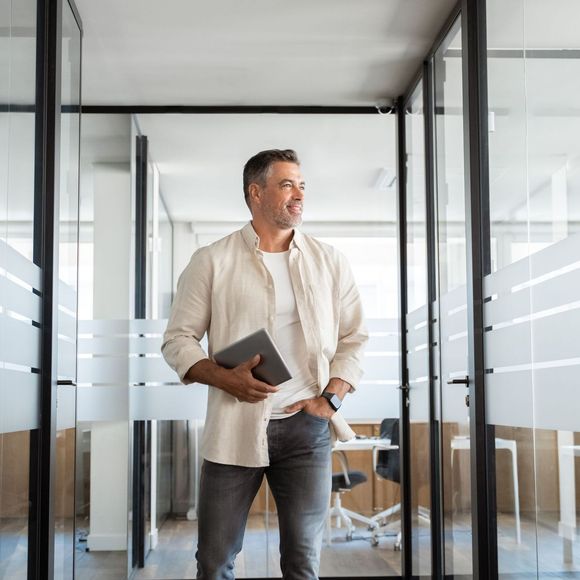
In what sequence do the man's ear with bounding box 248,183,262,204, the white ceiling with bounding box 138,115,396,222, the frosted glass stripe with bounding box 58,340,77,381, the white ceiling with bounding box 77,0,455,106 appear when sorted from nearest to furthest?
the man's ear with bounding box 248,183,262,204 → the frosted glass stripe with bounding box 58,340,77,381 → the white ceiling with bounding box 77,0,455,106 → the white ceiling with bounding box 138,115,396,222

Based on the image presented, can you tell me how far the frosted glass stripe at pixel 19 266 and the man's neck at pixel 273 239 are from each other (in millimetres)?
655

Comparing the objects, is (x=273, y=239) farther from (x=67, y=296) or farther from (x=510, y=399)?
(x=67, y=296)

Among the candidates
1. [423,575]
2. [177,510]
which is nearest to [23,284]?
[177,510]

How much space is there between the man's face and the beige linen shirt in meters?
0.06

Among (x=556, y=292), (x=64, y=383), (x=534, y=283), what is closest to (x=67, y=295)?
(x=64, y=383)

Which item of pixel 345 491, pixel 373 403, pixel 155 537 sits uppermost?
pixel 373 403

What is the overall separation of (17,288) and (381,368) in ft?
7.15

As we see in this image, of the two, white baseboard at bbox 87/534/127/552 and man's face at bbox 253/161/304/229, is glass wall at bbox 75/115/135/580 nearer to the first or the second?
white baseboard at bbox 87/534/127/552

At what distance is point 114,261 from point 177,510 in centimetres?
115

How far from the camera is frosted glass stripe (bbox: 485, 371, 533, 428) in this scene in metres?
2.66

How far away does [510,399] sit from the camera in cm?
282

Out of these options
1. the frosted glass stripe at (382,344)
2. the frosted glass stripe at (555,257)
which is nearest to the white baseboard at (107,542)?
the frosted glass stripe at (382,344)

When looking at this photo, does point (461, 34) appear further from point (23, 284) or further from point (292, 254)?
point (23, 284)

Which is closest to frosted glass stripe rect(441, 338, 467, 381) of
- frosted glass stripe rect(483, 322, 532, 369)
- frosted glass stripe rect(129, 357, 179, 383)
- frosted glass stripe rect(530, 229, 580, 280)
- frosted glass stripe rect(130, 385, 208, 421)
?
frosted glass stripe rect(483, 322, 532, 369)
